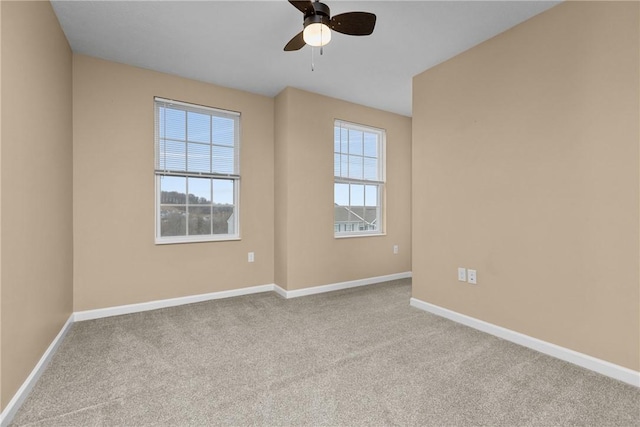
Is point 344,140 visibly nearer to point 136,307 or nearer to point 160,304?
point 160,304

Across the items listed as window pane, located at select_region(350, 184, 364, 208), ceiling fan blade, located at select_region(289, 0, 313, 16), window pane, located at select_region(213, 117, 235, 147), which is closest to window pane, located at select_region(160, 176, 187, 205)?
window pane, located at select_region(213, 117, 235, 147)

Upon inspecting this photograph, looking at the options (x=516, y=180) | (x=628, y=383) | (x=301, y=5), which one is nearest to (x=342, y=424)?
(x=628, y=383)

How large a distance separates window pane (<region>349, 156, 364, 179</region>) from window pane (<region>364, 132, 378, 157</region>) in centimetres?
19

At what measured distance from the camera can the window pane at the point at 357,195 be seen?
4445mm

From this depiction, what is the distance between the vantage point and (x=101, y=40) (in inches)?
107

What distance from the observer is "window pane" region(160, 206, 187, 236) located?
3.43 meters

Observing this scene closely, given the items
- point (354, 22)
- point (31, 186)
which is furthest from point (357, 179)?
point (31, 186)

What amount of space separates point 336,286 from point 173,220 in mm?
2198

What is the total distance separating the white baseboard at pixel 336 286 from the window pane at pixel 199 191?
57.0 inches

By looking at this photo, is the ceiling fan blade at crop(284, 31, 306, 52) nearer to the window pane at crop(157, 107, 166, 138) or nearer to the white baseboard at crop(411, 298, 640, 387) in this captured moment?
the window pane at crop(157, 107, 166, 138)

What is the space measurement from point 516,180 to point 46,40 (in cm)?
369

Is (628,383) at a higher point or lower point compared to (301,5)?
lower

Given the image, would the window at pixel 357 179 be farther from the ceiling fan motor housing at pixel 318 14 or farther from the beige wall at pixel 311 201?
the ceiling fan motor housing at pixel 318 14

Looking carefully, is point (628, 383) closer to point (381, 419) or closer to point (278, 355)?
point (381, 419)
